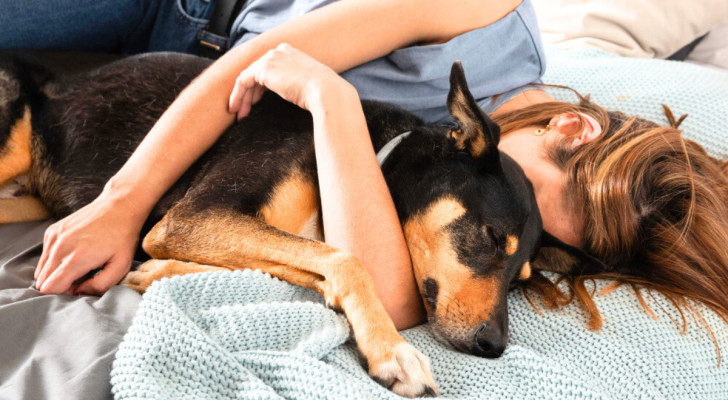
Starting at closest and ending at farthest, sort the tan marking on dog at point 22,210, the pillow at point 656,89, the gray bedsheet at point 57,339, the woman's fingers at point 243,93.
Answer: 1. the gray bedsheet at point 57,339
2. the woman's fingers at point 243,93
3. the tan marking on dog at point 22,210
4. the pillow at point 656,89

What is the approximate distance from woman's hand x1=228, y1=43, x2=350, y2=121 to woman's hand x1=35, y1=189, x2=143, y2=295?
0.60 m

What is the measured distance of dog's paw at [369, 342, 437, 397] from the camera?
1.37 m

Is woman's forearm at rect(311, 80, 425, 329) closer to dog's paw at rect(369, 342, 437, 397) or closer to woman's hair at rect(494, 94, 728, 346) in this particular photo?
dog's paw at rect(369, 342, 437, 397)

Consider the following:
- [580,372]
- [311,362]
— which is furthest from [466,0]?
[311,362]

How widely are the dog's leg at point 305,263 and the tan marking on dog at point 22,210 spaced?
0.73 metres

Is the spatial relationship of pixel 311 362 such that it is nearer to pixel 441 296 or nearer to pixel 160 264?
pixel 441 296

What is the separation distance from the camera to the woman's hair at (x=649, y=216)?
1.99 meters

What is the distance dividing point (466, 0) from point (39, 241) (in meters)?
1.94

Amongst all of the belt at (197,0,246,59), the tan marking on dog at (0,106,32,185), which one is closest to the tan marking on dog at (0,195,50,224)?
the tan marking on dog at (0,106,32,185)

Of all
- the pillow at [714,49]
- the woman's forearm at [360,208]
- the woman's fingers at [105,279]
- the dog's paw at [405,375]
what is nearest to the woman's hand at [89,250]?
the woman's fingers at [105,279]

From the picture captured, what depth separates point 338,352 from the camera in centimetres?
142

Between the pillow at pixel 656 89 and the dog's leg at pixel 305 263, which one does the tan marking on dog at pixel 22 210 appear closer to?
the dog's leg at pixel 305 263

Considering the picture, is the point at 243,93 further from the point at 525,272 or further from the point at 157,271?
the point at 525,272

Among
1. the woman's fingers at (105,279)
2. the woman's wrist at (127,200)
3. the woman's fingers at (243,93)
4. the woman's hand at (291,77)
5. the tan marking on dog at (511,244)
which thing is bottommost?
the woman's fingers at (105,279)
